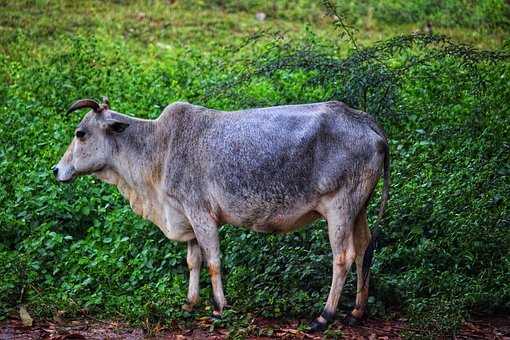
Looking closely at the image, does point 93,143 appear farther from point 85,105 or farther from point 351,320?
point 351,320

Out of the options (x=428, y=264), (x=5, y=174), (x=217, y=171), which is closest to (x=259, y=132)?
(x=217, y=171)

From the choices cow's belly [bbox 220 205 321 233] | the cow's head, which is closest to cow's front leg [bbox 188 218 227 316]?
cow's belly [bbox 220 205 321 233]

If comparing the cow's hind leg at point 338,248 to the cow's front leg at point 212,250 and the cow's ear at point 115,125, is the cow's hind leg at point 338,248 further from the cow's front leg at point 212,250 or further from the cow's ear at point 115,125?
the cow's ear at point 115,125

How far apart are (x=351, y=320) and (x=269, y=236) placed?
1293mm

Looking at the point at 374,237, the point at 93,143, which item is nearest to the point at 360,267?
the point at 374,237

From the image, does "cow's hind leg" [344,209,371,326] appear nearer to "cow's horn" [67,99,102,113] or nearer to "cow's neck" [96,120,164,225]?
"cow's neck" [96,120,164,225]

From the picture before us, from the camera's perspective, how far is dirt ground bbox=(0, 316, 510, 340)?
684cm

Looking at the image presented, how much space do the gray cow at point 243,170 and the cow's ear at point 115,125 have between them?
0.01m

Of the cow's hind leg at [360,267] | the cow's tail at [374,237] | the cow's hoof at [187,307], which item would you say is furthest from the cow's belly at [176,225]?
the cow's tail at [374,237]

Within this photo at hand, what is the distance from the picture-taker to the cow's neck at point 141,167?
7617mm

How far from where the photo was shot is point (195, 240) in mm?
7633

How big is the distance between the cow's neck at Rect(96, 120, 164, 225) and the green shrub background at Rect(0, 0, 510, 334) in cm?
63

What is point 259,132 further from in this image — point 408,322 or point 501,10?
point 501,10

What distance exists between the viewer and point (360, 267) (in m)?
7.24
